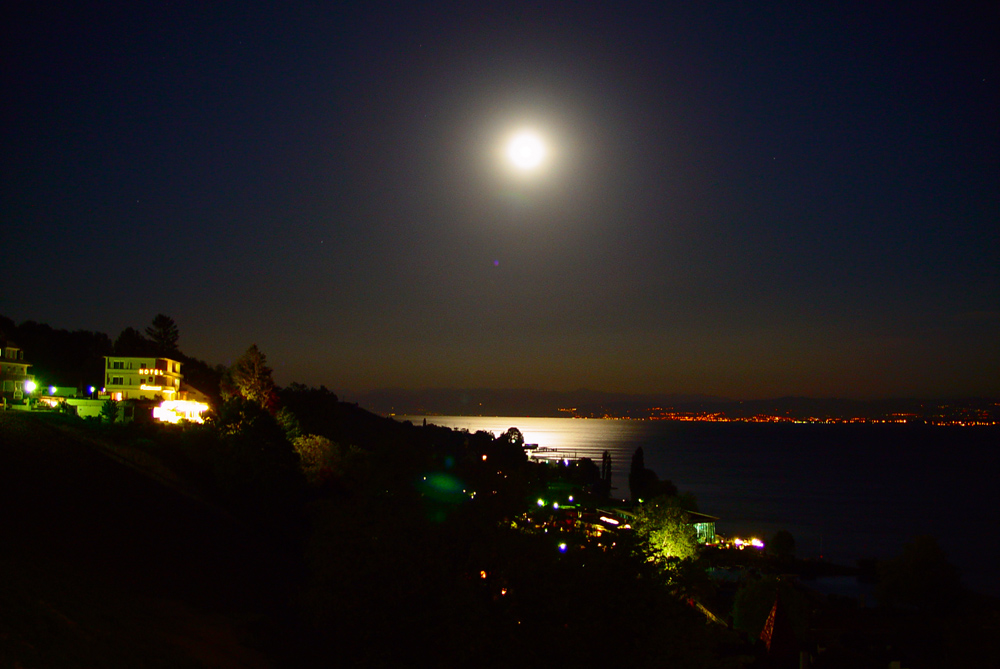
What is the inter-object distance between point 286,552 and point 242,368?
85.2 ft

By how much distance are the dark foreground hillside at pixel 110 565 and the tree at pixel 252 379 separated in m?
20.5

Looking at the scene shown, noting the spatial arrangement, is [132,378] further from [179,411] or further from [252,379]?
[252,379]

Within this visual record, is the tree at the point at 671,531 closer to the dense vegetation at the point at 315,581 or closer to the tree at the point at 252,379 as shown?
the dense vegetation at the point at 315,581

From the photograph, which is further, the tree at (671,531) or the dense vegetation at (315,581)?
the tree at (671,531)

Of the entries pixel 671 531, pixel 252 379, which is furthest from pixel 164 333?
pixel 671 531

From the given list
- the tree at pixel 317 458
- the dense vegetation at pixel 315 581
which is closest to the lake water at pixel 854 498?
the dense vegetation at pixel 315 581

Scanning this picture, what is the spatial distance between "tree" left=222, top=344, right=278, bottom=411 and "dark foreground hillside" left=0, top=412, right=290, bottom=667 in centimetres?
2045

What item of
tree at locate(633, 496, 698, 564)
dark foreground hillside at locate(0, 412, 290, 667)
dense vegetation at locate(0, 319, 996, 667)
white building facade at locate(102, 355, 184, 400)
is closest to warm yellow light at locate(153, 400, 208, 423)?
white building facade at locate(102, 355, 184, 400)

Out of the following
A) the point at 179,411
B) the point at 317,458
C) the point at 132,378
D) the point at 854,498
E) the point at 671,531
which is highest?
the point at 132,378

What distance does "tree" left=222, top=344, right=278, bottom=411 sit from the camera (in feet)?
154

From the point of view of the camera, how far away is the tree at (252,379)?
46.9 m

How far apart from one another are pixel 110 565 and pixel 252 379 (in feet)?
110

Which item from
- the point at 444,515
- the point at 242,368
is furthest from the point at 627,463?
the point at 444,515

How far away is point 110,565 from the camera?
1512cm
